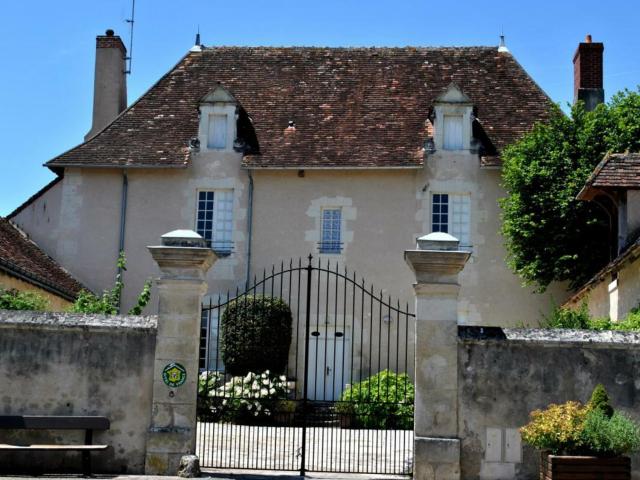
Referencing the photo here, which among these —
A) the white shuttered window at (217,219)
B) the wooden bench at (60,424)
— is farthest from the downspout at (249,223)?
the wooden bench at (60,424)

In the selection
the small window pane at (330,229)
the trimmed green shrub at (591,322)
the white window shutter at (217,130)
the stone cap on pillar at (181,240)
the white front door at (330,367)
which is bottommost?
the white front door at (330,367)

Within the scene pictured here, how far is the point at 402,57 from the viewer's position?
81.6 feet

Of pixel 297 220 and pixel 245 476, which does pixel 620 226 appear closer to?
pixel 297 220

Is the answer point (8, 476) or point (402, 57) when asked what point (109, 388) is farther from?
point (402, 57)

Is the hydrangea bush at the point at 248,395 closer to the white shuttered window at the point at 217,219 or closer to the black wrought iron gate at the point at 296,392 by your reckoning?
the black wrought iron gate at the point at 296,392

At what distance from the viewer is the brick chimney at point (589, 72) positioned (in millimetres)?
22531

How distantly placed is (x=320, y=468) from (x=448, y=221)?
10.7 metres

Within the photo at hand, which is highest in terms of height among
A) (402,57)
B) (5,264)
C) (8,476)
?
(402,57)

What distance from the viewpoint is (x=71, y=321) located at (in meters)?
11.2

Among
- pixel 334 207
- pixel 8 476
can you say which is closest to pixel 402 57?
pixel 334 207

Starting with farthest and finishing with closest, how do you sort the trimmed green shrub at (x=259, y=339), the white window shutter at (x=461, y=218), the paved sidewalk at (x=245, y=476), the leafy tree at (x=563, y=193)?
the white window shutter at (x=461, y=218) < the trimmed green shrub at (x=259, y=339) < the leafy tree at (x=563, y=193) < the paved sidewalk at (x=245, y=476)

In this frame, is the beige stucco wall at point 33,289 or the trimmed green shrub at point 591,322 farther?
the beige stucco wall at point 33,289

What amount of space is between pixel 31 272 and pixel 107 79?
727 cm

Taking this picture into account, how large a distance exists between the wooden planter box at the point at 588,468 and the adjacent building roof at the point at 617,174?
7627mm
